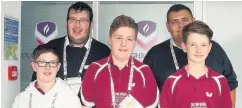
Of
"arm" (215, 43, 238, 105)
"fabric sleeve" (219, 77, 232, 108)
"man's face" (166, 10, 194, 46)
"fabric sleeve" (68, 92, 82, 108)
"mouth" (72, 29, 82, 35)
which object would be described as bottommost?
"fabric sleeve" (68, 92, 82, 108)

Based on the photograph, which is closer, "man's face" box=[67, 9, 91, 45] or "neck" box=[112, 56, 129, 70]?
"neck" box=[112, 56, 129, 70]

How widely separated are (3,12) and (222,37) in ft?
8.80

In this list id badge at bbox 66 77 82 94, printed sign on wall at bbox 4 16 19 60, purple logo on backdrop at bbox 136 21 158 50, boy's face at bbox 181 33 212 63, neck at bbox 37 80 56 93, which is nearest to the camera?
boy's face at bbox 181 33 212 63

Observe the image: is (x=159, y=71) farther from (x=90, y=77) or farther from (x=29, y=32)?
(x=29, y=32)

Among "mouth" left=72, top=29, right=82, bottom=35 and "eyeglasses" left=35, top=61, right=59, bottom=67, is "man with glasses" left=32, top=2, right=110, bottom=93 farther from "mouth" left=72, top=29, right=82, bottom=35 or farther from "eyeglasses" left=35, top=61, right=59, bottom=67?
"eyeglasses" left=35, top=61, right=59, bottom=67

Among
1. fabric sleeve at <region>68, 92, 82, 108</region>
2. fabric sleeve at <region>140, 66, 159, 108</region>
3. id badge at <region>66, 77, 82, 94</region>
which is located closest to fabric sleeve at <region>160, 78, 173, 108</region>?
fabric sleeve at <region>140, 66, 159, 108</region>

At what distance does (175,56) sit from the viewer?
3.09 m

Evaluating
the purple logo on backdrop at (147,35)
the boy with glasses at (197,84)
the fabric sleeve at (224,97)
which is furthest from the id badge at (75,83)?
the purple logo on backdrop at (147,35)

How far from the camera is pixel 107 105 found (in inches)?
106

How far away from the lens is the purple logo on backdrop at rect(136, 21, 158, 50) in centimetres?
440

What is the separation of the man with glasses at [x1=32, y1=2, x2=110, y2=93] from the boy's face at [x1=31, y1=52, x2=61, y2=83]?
0.87 feet

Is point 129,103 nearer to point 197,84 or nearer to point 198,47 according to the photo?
point 197,84

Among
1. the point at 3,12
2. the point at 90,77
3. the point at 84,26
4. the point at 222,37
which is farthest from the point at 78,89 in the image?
the point at 222,37

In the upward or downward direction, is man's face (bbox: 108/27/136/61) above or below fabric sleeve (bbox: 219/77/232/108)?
above
